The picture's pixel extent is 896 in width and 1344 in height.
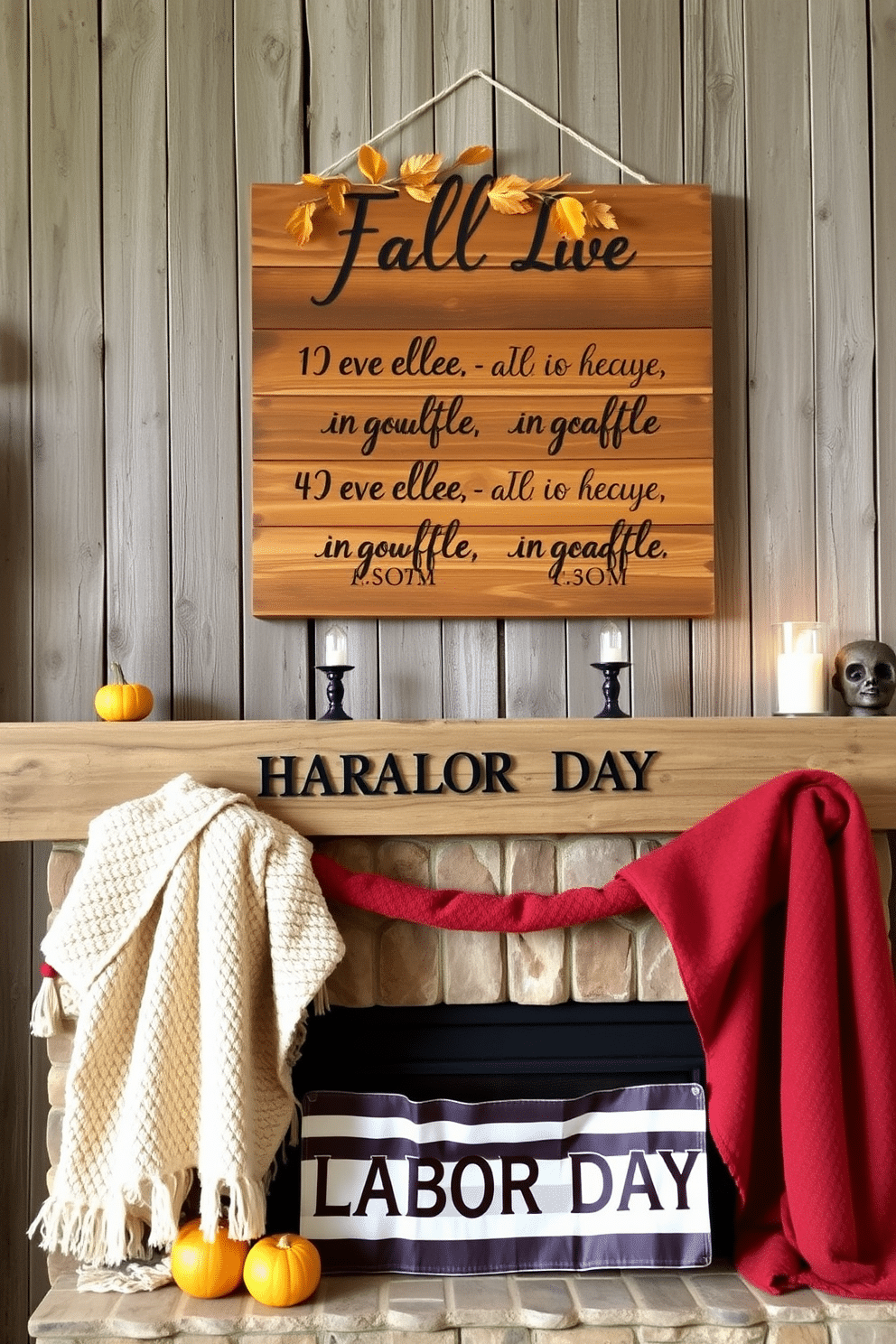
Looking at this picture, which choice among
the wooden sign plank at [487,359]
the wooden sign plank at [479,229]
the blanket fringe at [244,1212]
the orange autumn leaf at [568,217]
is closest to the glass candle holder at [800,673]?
the wooden sign plank at [487,359]

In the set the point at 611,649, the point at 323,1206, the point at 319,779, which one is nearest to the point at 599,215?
the point at 611,649

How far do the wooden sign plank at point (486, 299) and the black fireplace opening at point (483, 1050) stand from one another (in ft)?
3.94

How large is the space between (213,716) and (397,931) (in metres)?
0.51

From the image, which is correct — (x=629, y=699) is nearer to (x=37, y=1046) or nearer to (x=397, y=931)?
(x=397, y=931)

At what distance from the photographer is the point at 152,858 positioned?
1656 mm

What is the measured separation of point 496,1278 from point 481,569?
1159 millimetres

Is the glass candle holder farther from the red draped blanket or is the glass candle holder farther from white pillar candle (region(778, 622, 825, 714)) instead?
the red draped blanket

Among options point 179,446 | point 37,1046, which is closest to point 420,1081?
point 37,1046

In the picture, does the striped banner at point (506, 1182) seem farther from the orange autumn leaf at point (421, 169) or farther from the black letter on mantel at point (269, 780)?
the orange autumn leaf at point (421, 169)

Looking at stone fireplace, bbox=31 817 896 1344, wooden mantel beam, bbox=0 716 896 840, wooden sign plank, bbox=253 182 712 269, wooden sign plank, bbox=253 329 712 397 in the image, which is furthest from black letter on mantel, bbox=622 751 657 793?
wooden sign plank, bbox=253 182 712 269

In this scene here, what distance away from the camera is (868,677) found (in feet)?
5.99

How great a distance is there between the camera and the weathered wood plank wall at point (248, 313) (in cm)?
194

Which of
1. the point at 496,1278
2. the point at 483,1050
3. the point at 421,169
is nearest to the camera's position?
the point at 496,1278

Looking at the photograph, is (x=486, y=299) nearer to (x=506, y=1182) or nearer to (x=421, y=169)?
(x=421, y=169)
